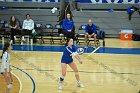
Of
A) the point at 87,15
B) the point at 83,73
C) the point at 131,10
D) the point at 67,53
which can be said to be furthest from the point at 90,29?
the point at 67,53

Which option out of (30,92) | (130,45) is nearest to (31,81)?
(30,92)

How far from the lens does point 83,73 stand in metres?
12.9

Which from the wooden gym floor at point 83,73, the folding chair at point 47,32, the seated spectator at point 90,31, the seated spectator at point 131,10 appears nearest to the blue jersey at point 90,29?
the seated spectator at point 90,31

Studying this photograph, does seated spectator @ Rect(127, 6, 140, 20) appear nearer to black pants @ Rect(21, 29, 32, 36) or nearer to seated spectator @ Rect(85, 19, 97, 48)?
seated spectator @ Rect(85, 19, 97, 48)

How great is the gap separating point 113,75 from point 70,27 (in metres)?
6.97

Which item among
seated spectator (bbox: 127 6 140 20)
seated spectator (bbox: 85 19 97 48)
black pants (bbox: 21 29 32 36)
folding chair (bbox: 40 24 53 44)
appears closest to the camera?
seated spectator (bbox: 85 19 97 48)

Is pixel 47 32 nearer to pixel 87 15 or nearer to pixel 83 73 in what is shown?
pixel 87 15

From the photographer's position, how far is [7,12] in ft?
78.1

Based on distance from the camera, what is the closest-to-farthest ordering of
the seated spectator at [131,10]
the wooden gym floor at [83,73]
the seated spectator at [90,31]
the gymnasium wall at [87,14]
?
the wooden gym floor at [83,73]
the seated spectator at [90,31]
the seated spectator at [131,10]
the gymnasium wall at [87,14]

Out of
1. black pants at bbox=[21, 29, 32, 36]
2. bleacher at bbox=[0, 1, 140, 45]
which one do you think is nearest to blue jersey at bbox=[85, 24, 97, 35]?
black pants at bbox=[21, 29, 32, 36]

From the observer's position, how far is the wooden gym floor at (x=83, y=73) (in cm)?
1070

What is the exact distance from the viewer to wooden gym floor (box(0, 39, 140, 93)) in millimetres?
10703

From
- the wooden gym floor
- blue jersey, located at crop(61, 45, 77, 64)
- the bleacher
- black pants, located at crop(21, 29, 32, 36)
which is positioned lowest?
the wooden gym floor

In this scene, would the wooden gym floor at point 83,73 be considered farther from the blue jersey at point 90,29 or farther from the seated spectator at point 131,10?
the seated spectator at point 131,10
